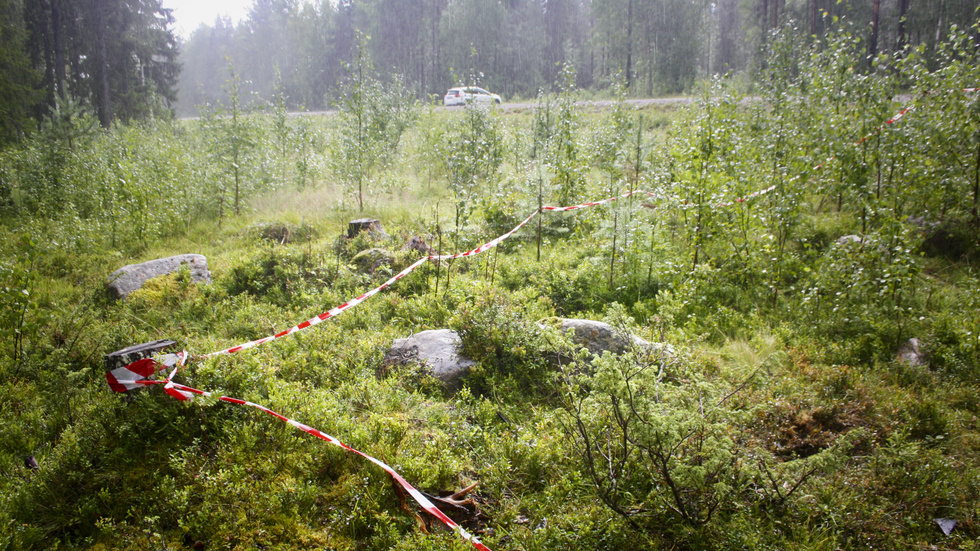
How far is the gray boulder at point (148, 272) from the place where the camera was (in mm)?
6727

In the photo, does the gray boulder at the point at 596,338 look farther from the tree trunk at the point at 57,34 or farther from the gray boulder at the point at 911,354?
the tree trunk at the point at 57,34

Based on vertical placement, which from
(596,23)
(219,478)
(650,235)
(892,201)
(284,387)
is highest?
(596,23)

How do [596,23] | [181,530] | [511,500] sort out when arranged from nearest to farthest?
1. [181,530]
2. [511,500]
3. [596,23]

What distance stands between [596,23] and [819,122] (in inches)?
1241

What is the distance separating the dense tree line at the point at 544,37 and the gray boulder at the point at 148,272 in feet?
34.1

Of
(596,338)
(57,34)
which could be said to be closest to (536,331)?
(596,338)

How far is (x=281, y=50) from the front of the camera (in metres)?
58.9

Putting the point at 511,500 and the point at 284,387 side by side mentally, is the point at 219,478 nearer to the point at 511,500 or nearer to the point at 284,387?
the point at 284,387

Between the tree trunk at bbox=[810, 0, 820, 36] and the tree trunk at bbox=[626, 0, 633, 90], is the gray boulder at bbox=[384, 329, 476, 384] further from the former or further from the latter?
the tree trunk at bbox=[626, 0, 633, 90]

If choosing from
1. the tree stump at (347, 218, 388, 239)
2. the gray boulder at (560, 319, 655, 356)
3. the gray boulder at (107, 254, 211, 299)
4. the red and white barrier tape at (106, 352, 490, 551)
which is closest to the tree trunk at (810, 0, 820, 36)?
the tree stump at (347, 218, 388, 239)

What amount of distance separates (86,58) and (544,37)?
98.3 feet

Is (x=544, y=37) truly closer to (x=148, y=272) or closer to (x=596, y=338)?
(x=148, y=272)

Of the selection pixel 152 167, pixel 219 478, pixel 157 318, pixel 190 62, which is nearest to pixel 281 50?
pixel 190 62

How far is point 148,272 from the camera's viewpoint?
7098 mm
